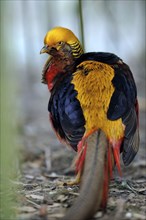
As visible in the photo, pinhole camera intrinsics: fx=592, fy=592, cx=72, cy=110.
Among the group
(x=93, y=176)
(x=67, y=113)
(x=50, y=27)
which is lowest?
(x=93, y=176)

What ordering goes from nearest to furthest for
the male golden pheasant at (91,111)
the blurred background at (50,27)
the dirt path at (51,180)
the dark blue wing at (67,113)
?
the male golden pheasant at (91,111), the dirt path at (51,180), the dark blue wing at (67,113), the blurred background at (50,27)

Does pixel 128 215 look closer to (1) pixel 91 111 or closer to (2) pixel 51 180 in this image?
(1) pixel 91 111

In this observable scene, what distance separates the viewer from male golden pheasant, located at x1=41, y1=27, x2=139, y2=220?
407cm

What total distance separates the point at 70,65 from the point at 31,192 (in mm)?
1326

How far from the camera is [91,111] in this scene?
4676 mm

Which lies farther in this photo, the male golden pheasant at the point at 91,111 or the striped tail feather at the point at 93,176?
the male golden pheasant at the point at 91,111

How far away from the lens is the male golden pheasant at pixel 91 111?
407 cm

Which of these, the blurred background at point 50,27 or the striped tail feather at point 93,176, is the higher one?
the blurred background at point 50,27

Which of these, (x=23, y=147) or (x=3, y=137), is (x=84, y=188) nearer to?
(x=3, y=137)

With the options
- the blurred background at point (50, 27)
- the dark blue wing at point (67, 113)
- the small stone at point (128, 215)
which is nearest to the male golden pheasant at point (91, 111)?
the dark blue wing at point (67, 113)

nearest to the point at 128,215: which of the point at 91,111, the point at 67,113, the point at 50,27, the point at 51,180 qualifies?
the point at 91,111

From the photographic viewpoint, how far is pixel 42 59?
1530 centimetres

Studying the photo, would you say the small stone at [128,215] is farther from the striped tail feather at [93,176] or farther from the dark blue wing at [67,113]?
the dark blue wing at [67,113]

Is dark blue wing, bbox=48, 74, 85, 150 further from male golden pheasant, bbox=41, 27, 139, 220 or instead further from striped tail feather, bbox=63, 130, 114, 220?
striped tail feather, bbox=63, 130, 114, 220
